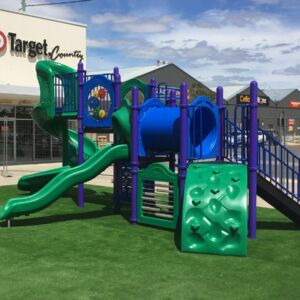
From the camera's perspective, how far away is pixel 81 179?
892cm

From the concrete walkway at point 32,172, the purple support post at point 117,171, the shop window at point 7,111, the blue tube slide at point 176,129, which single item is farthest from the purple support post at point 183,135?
the shop window at point 7,111

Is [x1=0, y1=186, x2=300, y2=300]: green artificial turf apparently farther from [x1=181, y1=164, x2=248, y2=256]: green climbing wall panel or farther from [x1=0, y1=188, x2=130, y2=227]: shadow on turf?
[x1=181, y1=164, x2=248, y2=256]: green climbing wall panel

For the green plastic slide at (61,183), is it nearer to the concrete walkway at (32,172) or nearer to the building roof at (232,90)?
the concrete walkway at (32,172)

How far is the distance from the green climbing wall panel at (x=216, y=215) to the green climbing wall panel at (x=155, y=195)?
0.94 m

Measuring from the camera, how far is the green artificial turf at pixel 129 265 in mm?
5148

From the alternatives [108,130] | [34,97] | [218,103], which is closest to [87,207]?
[108,130]

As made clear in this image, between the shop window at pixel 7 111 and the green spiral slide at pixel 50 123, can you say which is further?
the shop window at pixel 7 111

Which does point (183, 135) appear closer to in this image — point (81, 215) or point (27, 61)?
point (81, 215)

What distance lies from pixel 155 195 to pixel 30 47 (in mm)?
15116

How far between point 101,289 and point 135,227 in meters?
3.37

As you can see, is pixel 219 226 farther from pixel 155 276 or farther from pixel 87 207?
pixel 87 207

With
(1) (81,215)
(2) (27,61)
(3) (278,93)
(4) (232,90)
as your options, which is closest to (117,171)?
(1) (81,215)

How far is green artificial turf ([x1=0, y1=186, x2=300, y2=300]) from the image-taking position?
5.15 meters

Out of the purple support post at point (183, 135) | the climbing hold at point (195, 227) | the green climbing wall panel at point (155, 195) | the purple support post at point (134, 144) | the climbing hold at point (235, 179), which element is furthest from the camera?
the purple support post at point (134, 144)
